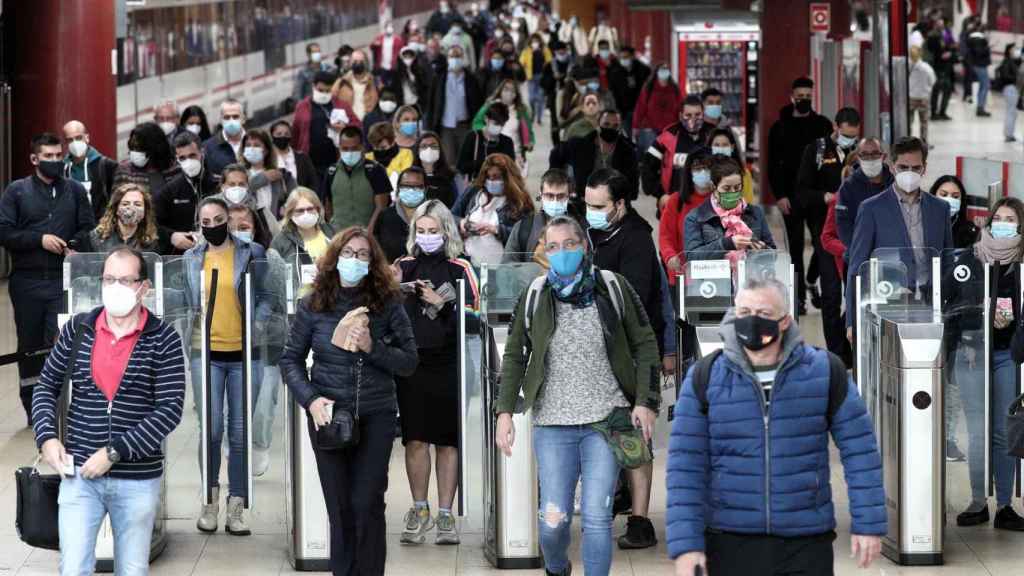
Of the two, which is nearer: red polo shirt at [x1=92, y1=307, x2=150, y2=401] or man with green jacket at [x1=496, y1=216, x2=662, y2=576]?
red polo shirt at [x1=92, y1=307, x2=150, y2=401]

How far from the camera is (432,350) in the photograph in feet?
29.2

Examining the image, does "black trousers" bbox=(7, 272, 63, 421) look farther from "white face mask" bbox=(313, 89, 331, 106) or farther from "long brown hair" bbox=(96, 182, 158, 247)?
"white face mask" bbox=(313, 89, 331, 106)

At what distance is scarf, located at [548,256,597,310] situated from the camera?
720 cm

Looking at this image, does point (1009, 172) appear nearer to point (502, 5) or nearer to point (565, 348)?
point (565, 348)

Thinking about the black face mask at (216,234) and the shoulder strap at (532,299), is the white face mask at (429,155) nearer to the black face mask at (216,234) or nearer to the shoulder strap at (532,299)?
the black face mask at (216,234)

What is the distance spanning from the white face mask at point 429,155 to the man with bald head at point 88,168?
2.13m

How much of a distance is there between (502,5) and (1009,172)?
6596 centimetres

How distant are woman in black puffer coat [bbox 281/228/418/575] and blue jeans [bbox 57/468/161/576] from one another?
772mm

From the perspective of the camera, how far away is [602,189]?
8703 millimetres

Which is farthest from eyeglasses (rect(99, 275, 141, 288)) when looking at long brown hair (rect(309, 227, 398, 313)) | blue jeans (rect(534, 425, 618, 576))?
blue jeans (rect(534, 425, 618, 576))

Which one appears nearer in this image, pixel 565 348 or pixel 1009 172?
pixel 565 348

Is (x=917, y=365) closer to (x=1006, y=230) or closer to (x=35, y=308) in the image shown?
(x=1006, y=230)

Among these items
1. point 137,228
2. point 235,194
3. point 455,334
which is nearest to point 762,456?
point 455,334

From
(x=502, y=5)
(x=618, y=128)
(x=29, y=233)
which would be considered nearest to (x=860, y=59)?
(x=618, y=128)
